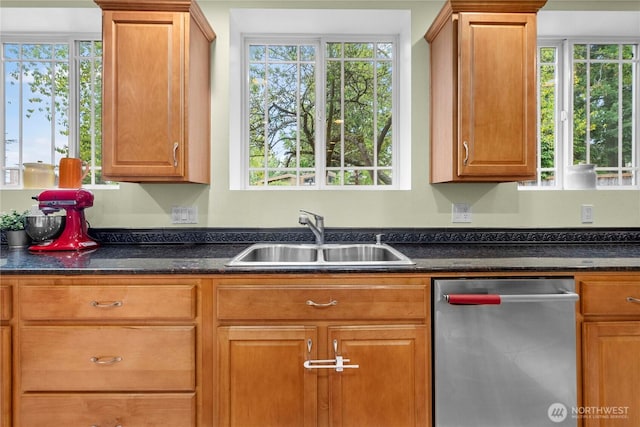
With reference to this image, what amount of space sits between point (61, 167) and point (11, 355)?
1.06 metres

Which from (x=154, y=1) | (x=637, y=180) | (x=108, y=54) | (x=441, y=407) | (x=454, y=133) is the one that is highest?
(x=154, y=1)

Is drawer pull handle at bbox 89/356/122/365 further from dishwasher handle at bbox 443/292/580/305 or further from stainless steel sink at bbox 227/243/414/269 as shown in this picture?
dishwasher handle at bbox 443/292/580/305

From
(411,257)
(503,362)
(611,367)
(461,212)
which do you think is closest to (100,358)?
(411,257)

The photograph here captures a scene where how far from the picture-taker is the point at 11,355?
1.38m

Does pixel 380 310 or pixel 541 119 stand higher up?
pixel 541 119

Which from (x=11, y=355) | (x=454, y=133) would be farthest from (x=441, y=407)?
(x=11, y=355)

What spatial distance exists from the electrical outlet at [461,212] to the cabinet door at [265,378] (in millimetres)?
1231

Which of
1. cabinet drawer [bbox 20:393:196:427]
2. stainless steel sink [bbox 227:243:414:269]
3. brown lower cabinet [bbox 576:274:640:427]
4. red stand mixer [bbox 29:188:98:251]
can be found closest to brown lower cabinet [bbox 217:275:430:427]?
cabinet drawer [bbox 20:393:196:427]

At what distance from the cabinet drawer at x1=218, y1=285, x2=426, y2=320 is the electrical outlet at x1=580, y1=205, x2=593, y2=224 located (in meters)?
1.43

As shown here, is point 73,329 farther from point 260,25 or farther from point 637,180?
point 637,180

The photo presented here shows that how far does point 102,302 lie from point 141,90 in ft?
3.30

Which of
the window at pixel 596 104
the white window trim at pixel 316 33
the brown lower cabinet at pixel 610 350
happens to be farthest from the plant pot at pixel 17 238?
the window at pixel 596 104

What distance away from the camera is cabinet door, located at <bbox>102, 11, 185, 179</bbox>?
1.68 metres

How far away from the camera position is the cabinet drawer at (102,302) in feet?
4.52
